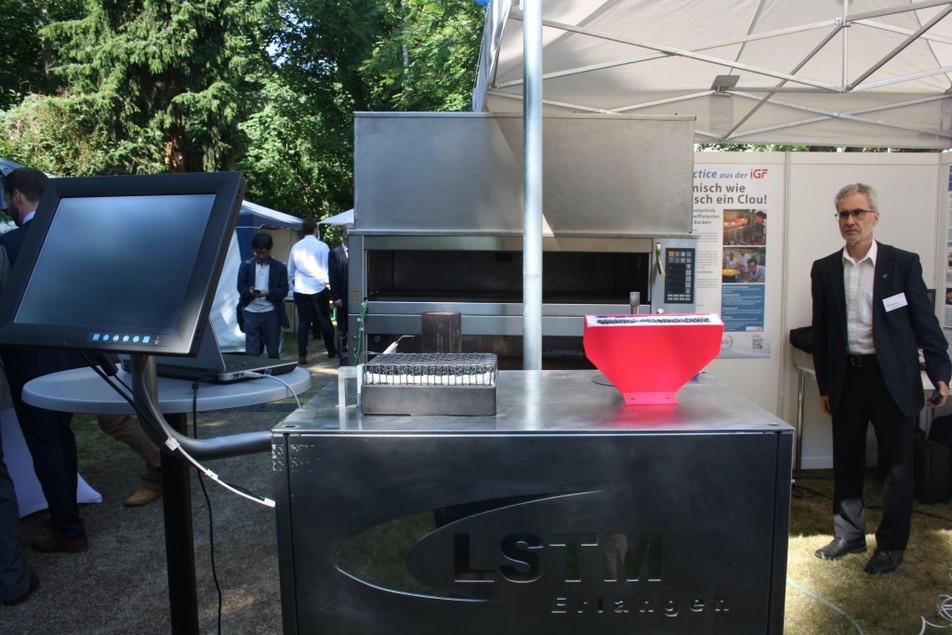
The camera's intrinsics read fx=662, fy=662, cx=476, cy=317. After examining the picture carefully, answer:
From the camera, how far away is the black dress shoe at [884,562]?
10.5ft

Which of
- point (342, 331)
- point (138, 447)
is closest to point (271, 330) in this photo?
point (342, 331)

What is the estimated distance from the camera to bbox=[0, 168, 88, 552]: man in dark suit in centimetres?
318

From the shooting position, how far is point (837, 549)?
337 cm

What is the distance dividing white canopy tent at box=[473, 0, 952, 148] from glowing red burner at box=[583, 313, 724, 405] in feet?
7.84

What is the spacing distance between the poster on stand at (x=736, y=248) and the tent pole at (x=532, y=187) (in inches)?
103

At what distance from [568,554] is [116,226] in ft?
3.76

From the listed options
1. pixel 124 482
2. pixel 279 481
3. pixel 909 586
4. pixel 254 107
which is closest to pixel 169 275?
pixel 279 481

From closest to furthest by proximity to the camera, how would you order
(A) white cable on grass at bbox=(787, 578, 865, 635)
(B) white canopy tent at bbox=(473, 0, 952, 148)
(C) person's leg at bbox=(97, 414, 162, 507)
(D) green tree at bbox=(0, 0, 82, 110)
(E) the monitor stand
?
1. (E) the monitor stand
2. (A) white cable on grass at bbox=(787, 578, 865, 635)
3. (C) person's leg at bbox=(97, 414, 162, 507)
4. (B) white canopy tent at bbox=(473, 0, 952, 148)
5. (D) green tree at bbox=(0, 0, 82, 110)

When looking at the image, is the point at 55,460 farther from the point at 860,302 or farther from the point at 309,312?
the point at 309,312

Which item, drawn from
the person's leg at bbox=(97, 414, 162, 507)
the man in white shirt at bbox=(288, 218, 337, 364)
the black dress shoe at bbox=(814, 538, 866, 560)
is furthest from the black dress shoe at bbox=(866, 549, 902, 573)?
the man in white shirt at bbox=(288, 218, 337, 364)

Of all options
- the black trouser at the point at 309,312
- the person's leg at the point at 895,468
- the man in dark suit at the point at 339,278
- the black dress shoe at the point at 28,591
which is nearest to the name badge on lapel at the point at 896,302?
the person's leg at the point at 895,468

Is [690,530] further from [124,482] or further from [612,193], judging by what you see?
[124,482]

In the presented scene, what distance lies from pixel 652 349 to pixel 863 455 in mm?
2557

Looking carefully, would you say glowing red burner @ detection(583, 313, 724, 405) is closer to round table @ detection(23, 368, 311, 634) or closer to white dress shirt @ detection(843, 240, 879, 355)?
round table @ detection(23, 368, 311, 634)
